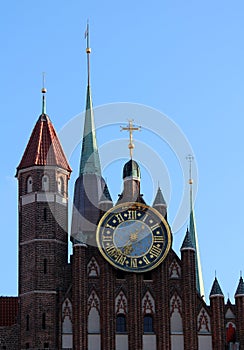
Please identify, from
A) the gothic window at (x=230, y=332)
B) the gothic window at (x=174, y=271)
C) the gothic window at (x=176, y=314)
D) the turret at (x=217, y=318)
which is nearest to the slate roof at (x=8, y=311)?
the gothic window at (x=176, y=314)

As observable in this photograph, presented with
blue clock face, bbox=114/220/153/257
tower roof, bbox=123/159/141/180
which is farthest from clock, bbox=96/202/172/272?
tower roof, bbox=123/159/141/180

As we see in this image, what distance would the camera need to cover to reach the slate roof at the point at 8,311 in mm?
62750

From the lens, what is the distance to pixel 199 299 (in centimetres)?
6178

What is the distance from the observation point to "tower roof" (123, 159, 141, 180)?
211 ft

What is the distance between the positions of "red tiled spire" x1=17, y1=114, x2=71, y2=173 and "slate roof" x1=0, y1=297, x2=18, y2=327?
726 centimetres

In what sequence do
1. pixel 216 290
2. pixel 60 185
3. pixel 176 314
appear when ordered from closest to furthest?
pixel 176 314, pixel 216 290, pixel 60 185

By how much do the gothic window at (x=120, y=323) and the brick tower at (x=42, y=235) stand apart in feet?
10.3

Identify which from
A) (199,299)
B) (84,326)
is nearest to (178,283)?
(199,299)

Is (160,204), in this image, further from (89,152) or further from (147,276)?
(89,152)

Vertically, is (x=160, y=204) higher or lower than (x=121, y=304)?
higher

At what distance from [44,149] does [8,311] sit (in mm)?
9206

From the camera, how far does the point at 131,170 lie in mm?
64250

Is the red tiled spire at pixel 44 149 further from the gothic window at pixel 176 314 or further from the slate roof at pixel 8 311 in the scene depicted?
the gothic window at pixel 176 314

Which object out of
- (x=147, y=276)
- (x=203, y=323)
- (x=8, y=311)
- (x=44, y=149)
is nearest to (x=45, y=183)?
(x=44, y=149)
